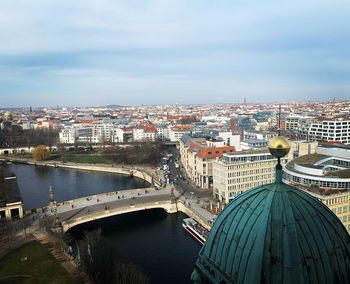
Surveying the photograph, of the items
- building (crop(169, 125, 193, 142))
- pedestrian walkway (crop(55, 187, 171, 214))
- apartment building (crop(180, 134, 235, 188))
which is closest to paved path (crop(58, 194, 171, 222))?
pedestrian walkway (crop(55, 187, 171, 214))

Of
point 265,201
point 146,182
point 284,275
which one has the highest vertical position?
point 265,201

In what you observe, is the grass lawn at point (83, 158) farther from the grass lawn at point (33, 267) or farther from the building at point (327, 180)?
the building at point (327, 180)

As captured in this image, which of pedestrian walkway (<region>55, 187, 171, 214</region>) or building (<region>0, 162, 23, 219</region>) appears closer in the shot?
building (<region>0, 162, 23, 219</region>)

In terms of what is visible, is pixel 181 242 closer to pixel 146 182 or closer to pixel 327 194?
pixel 327 194

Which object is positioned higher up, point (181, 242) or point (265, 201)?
point (265, 201)

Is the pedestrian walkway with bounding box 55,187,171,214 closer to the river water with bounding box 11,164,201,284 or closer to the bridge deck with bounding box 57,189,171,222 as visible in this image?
the bridge deck with bounding box 57,189,171,222

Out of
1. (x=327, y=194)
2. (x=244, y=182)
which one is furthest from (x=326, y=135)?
(x=327, y=194)
